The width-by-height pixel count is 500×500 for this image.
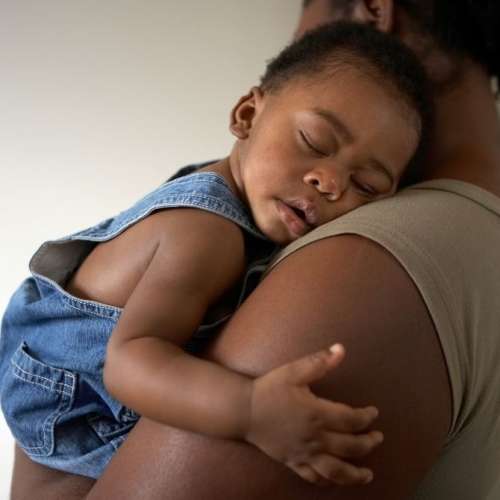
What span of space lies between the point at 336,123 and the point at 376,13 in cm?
30

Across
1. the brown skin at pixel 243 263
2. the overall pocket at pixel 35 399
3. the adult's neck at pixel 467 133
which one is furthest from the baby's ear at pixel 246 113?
the overall pocket at pixel 35 399

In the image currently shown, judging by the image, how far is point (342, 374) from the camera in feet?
1.66

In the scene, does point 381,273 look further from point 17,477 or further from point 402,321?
point 17,477

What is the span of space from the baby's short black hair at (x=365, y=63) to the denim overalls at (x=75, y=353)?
21 cm

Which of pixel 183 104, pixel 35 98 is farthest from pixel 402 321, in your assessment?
pixel 35 98

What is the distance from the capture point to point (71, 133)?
5.40 ft

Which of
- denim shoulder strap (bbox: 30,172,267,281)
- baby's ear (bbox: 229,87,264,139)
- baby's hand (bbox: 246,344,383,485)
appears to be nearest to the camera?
baby's hand (bbox: 246,344,383,485)

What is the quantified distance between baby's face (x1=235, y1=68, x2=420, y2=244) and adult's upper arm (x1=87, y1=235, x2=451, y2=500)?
0.64ft

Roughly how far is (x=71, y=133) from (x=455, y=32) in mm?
1109

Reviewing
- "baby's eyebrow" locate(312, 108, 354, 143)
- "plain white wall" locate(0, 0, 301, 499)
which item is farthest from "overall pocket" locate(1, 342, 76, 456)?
"plain white wall" locate(0, 0, 301, 499)

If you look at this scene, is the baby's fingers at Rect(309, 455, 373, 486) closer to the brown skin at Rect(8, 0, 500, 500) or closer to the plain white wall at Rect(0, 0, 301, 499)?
the brown skin at Rect(8, 0, 500, 500)

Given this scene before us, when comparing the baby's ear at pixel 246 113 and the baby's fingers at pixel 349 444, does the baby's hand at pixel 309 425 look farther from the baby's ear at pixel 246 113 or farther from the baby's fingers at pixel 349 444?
the baby's ear at pixel 246 113

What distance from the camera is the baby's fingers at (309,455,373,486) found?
48 centimetres

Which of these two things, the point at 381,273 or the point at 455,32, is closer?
the point at 381,273
